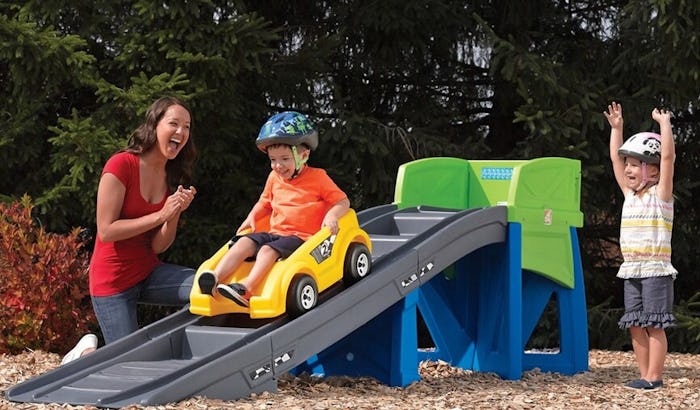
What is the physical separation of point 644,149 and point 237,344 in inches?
103

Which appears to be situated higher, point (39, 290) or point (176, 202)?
point (176, 202)

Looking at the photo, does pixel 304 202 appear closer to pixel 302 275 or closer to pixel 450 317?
pixel 302 275

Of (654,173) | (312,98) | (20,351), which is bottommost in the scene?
(20,351)

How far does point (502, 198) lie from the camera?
24.7 feet

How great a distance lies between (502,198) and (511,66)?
264cm

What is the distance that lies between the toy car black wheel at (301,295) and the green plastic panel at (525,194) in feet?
5.58

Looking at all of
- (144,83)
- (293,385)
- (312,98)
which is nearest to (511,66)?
(312,98)

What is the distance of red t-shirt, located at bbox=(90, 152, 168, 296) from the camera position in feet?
18.8

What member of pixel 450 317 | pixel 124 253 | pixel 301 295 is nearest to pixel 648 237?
pixel 450 317

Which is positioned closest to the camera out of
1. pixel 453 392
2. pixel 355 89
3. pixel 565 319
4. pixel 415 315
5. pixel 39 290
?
pixel 453 392

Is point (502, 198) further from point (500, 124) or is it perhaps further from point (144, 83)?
point (500, 124)

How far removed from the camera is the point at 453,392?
609cm

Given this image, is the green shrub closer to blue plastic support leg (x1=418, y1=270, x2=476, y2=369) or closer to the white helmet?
blue plastic support leg (x1=418, y1=270, x2=476, y2=369)

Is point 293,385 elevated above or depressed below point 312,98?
below
